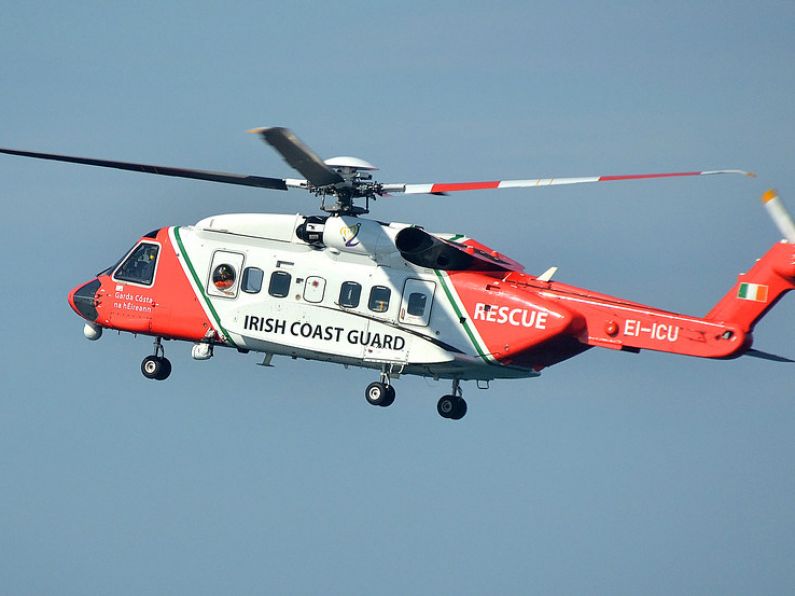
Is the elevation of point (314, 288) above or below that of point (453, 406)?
above

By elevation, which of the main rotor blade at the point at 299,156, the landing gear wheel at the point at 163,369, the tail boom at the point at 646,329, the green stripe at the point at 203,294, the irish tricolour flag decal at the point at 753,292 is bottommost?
the landing gear wheel at the point at 163,369

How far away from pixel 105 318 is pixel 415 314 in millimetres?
7195

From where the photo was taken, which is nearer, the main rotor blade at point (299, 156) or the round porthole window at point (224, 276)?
the main rotor blade at point (299, 156)

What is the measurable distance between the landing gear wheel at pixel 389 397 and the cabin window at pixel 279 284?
2.75m

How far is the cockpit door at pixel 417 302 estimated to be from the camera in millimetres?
32844

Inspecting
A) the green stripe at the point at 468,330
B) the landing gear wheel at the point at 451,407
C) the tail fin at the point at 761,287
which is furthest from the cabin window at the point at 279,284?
the tail fin at the point at 761,287

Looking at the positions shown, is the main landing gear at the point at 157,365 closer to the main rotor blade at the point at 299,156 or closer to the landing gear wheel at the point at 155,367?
the landing gear wheel at the point at 155,367

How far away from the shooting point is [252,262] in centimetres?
3438

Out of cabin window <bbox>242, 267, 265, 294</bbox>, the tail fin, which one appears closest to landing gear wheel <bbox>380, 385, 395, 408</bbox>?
cabin window <bbox>242, 267, 265, 294</bbox>

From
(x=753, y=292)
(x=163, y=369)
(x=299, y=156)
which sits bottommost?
(x=163, y=369)

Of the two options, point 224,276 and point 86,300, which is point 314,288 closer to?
point 224,276

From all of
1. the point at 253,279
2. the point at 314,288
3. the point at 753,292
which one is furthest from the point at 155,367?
the point at 753,292

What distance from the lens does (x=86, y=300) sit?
36.4 m

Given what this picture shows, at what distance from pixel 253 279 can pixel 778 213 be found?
10.5m
